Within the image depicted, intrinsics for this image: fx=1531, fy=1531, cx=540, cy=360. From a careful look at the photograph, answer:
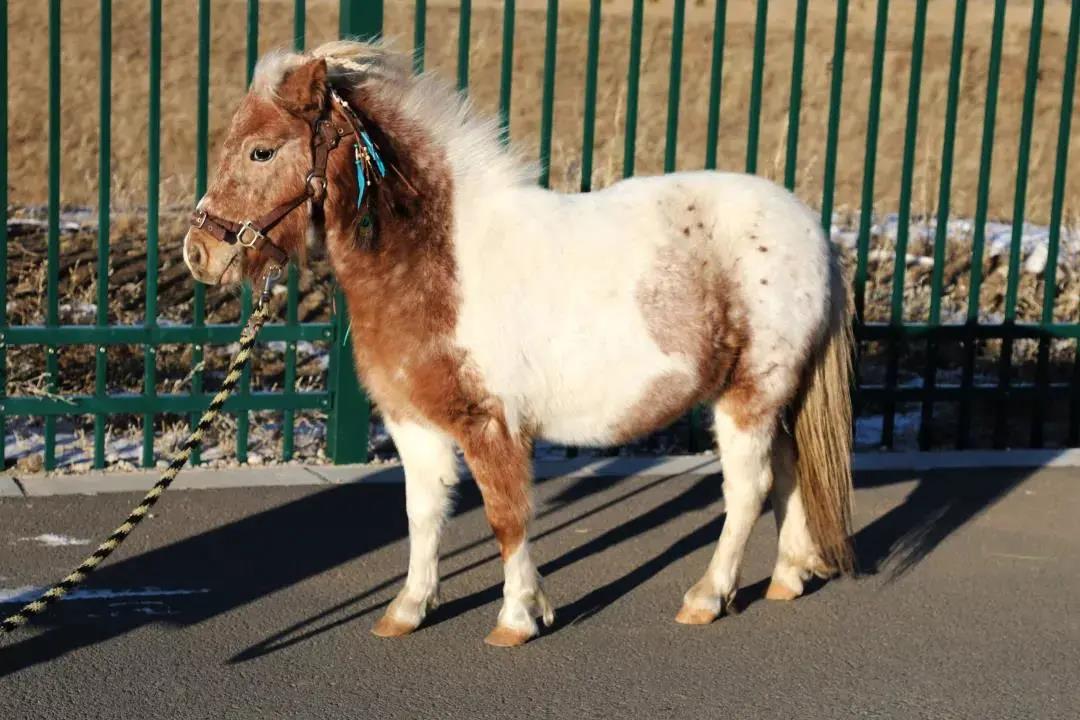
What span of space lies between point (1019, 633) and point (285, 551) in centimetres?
265

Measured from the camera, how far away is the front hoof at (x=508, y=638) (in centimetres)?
486

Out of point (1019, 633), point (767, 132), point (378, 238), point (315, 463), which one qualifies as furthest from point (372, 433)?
point (767, 132)

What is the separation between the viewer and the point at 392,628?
4941 millimetres

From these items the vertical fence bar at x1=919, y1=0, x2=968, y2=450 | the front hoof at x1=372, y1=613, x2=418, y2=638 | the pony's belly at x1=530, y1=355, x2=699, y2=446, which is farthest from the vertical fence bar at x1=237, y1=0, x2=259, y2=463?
the vertical fence bar at x1=919, y1=0, x2=968, y2=450

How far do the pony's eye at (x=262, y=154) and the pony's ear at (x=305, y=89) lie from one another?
14 centimetres

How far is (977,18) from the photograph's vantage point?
19781 mm

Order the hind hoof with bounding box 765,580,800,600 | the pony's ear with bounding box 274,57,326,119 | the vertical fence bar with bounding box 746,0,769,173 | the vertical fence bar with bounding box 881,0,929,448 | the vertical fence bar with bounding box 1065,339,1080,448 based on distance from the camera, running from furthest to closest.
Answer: the vertical fence bar with bounding box 1065,339,1080,448, the vertical fence bar with bounding box 881,0,929,448, the vertical fence bar with bounding box 746,0,769,173, the hind hoof with bounding box 765,580,800,600, the pony's ear with bounding box 274,57,326,119

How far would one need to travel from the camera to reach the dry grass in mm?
15609

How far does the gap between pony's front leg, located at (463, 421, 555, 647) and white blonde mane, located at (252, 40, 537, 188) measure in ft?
2.72

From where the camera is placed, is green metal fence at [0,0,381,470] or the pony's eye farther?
green metal fence at [0,0,381,470]

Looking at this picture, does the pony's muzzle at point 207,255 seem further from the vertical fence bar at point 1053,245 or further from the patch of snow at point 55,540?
the vertical fence bar at point 1053,245

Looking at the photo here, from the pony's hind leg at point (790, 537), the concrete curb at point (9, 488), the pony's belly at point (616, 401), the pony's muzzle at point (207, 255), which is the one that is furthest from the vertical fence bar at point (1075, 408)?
the concrete curb at point (9, 488)

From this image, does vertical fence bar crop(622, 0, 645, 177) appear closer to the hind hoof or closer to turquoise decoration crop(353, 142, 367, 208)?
the hind hoof

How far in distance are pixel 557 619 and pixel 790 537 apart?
93cm
